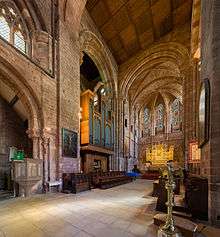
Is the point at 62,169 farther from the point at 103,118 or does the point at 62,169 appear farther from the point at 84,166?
the point at 103,118

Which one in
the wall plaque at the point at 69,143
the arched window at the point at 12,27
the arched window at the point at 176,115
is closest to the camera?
the arched window at the point at 12,27

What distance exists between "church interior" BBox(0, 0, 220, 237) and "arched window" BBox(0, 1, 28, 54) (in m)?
0.05

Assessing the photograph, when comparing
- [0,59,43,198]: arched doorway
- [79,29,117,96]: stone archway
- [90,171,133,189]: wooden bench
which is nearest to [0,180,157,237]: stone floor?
[0,59,43,198]: arched doorway

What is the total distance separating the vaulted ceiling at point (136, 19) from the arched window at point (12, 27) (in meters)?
6.36

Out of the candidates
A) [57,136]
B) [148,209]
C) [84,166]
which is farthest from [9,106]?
Answer: [148,209]

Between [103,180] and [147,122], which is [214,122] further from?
[147,122]

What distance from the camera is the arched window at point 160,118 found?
2591cm

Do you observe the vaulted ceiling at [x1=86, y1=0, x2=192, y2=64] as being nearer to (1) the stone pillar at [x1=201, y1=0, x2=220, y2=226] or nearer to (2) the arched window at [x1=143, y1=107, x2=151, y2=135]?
(1) the stone pillar at [x1=201, y1=0, x2=220, y2=226]

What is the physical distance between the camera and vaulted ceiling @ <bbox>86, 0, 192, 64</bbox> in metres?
13.4

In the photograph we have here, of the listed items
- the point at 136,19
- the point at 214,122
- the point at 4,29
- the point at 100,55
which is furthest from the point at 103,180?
the point at 136,19

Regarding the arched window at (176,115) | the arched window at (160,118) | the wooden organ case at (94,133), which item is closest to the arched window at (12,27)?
the wooden organ case at (94,133)

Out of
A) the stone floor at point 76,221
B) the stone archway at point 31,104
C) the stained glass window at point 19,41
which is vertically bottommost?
the stone floor at point 76,221

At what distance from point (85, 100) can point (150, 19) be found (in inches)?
321

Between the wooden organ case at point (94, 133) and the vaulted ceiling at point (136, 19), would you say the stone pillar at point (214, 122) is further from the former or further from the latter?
the vaulted ceiling at point (136, 19)
